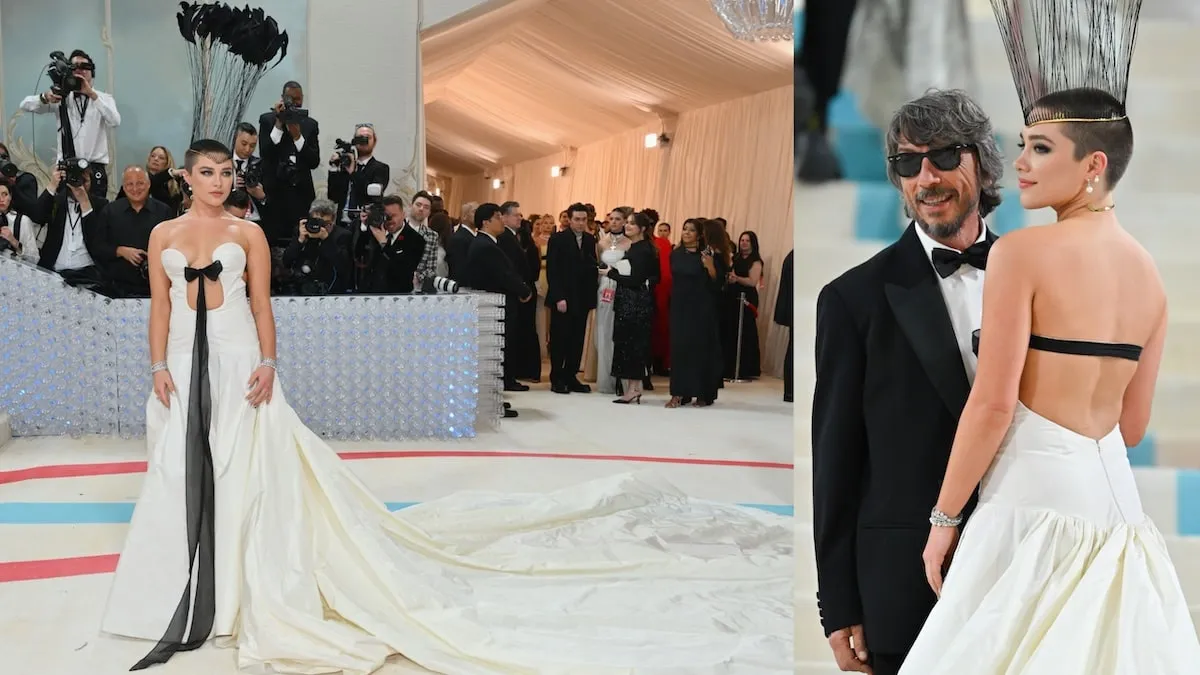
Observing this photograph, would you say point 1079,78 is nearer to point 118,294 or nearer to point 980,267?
point 980,267

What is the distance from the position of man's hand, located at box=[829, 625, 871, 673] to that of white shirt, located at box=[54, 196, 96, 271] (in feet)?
22.0

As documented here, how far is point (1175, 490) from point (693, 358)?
705 cm

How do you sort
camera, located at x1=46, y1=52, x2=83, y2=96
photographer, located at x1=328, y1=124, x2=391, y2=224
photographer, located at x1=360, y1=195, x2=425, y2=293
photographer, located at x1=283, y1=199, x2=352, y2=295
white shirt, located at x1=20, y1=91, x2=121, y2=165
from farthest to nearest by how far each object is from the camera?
1. white shirt, located at x1=20, y1=91, x2=121, y2=165
2. camera, located at x1=46, y1=52, x2=83, y2=96
3. photographer, located at x1=328, y1=124, x2=391, y2=224
4. photographer, located at x1=360, y1=195, x2=425, y2=293
5. photographer, located at x1=283, y1=199, x2=352, y2=295

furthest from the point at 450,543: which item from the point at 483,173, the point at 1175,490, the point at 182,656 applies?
the point at 483,173

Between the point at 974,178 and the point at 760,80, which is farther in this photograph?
the point at 760,80

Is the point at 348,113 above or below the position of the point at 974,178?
above

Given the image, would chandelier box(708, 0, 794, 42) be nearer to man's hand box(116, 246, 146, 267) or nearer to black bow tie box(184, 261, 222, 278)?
man's hand box(116, 246, 146, 267)

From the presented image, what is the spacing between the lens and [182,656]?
3.27 meters

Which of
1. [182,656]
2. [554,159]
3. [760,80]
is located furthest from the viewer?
[554,159]

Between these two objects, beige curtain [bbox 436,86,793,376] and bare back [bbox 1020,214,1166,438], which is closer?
bare back [bbox 1020,214,1166,438]

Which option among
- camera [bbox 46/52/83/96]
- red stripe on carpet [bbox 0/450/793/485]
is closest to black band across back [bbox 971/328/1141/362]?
red stripe on carpet [bbox 0/450/793/485]

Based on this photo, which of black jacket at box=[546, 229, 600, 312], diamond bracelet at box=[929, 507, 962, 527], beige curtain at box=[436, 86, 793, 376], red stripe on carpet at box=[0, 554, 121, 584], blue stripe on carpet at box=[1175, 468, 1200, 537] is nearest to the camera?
diamond bracelet at box=[929, 507, 962, 527]

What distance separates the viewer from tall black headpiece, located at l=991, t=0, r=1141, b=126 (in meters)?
1.62

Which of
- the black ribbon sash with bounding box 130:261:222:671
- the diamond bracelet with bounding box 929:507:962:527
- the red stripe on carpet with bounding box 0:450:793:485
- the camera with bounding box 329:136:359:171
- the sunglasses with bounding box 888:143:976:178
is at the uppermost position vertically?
the camera with bounding box 329:136:359:171
